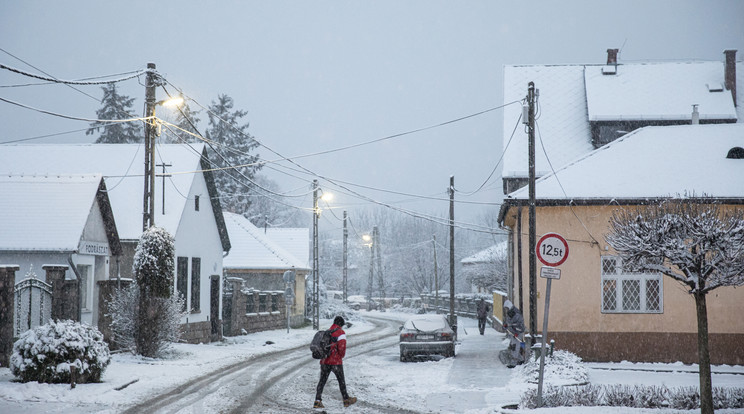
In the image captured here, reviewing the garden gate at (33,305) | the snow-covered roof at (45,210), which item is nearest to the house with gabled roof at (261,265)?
the snow-covered roof at (45,210)

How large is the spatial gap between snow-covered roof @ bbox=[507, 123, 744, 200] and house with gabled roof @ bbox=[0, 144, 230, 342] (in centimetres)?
1212

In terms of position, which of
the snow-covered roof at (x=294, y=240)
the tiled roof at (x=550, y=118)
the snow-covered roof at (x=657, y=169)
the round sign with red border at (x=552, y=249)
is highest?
the tiled roof at (x=550, y=118)

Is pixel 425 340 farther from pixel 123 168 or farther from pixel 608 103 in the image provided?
pixel 608 103

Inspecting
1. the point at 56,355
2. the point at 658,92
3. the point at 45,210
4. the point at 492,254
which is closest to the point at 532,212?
the point at 56,355

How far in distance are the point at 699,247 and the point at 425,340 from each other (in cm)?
1095

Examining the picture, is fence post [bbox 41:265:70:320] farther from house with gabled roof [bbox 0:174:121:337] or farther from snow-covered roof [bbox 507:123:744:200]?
snow-covered roof [bbox 507:123:744:200]

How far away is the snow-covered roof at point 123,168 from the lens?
25.6 metres

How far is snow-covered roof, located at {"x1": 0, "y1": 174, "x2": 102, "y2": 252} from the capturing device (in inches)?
782

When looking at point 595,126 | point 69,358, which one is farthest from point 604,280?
point 69,358

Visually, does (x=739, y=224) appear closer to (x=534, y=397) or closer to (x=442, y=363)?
(x=534, y=397)

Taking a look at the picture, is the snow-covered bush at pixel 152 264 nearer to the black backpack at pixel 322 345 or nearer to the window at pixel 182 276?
the window at pixel 182 276

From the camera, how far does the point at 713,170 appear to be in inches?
835

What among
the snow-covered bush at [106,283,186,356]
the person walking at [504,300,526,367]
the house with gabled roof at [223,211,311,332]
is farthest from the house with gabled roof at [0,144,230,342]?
the person walking at [504,300,526,367]

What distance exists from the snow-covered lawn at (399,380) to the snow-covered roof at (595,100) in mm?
9996
